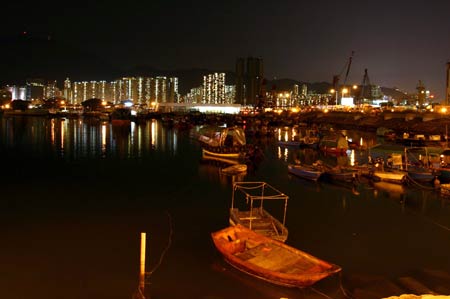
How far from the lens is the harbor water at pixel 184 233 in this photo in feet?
29.3

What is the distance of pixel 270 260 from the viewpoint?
879 centimetres

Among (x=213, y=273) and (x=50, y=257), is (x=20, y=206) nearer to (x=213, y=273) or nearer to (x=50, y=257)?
(x=50, y=257)

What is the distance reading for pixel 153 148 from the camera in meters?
35.4

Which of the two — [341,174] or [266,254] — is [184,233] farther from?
[341,174]

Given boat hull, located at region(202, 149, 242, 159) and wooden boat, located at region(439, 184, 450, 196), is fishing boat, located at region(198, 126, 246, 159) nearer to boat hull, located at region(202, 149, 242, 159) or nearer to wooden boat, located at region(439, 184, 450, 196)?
boat hull, located at region(202, 149, 242, 159)

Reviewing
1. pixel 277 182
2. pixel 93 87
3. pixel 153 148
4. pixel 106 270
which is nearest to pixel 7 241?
pixel 106 270

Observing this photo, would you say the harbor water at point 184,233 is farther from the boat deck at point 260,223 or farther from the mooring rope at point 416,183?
the boat deck at point 260,223

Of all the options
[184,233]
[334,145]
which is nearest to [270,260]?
[184,233]

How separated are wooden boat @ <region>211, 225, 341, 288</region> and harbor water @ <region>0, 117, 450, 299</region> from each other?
373 mm

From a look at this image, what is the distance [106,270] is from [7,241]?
3.58 metres

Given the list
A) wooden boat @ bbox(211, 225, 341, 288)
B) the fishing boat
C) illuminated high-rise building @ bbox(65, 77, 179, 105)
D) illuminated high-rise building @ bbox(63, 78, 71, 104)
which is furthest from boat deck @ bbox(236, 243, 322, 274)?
illuminated high-rise building @ bbox(63, 78, 71, 104)

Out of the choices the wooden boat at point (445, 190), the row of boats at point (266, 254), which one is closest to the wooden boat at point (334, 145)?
the wooden boat at point (445, 190)

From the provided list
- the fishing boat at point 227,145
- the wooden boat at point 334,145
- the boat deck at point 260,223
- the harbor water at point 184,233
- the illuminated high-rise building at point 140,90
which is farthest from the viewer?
the illuminated high-rise building at point 140,90

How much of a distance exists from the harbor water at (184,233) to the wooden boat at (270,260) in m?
0.37
